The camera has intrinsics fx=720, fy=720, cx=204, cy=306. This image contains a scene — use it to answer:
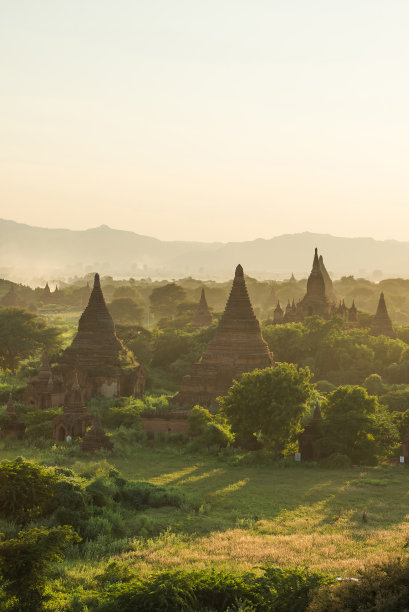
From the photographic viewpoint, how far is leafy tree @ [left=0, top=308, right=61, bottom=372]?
207 feet

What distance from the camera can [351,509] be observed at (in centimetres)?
2672

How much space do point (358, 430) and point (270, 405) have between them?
4.46 m

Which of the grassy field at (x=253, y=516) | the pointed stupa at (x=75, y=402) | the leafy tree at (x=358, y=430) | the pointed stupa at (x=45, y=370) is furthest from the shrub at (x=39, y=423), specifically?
the leafy tree at (x=358, y=430)

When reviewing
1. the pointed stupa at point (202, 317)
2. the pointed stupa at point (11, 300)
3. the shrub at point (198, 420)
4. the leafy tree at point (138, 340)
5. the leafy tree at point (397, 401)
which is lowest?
the shrub at point (198, 420)

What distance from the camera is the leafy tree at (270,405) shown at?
3525cm

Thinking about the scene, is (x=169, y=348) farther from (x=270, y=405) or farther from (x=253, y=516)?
(x=253, y=516)

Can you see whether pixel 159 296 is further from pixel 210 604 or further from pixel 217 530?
pixel 210 604

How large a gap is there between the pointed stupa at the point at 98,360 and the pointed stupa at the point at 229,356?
215 inches

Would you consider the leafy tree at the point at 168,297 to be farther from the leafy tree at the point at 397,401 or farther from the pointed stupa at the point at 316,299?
the leafy tree at the point at 397,401

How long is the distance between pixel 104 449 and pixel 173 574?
20.1 m

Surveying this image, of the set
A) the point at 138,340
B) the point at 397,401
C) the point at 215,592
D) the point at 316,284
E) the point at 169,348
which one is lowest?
the point at 215,592

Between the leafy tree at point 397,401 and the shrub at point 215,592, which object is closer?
the shrub at point 215,592

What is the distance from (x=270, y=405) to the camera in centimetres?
3541

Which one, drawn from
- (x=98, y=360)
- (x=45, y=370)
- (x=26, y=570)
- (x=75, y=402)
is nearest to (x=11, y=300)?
(x=98, y=360)
